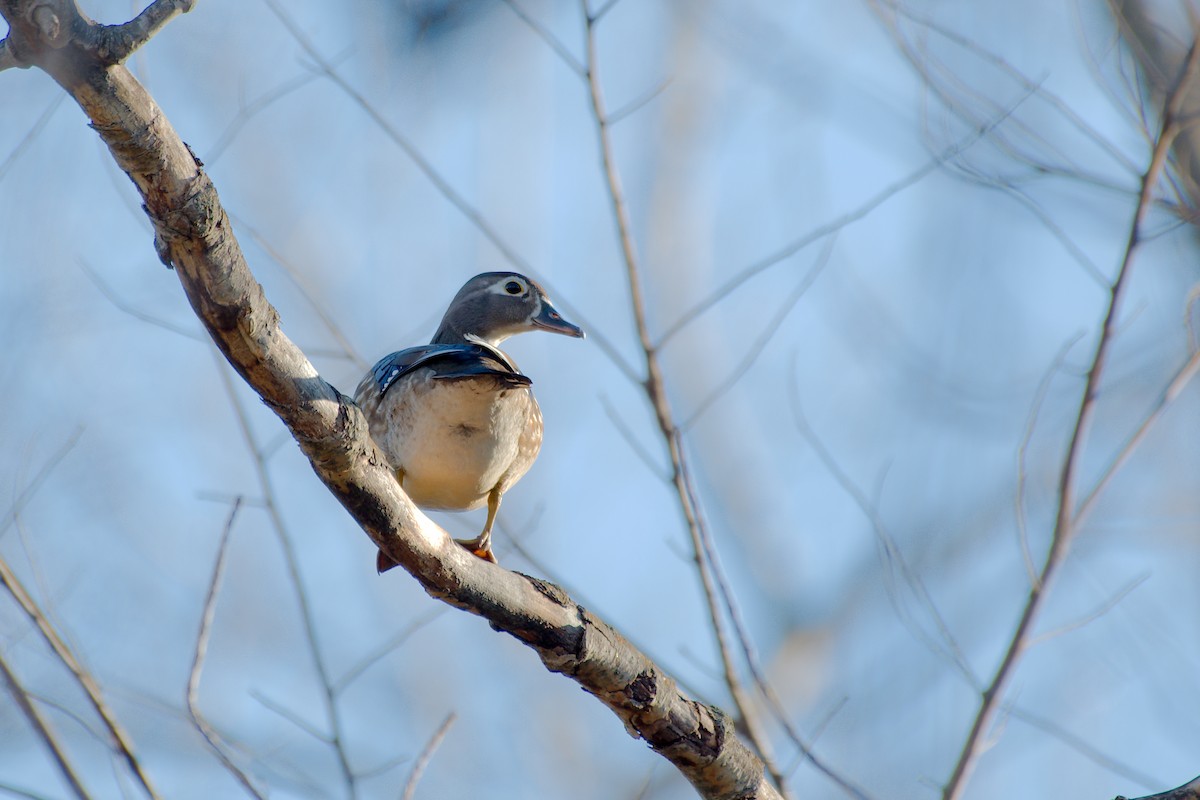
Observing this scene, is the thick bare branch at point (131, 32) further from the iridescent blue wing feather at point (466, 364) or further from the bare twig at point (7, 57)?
the iridescent blue wing feather at point (466, 364)

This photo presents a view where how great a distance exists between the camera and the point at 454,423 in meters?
4.30

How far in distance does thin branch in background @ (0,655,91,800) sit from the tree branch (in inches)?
37.6

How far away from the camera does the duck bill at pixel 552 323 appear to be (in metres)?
5.45

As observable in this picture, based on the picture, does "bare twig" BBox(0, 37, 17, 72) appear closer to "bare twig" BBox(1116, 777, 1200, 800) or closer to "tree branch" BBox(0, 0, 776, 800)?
"tree branch" BBox(0, 0, 776, 800)

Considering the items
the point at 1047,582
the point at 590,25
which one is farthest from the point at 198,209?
the point at 1047,582

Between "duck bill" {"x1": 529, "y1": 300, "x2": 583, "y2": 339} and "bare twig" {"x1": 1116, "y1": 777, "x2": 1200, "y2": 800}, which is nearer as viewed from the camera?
"bare twig" {"x1": 1116, "y1": 777, "x2": 1200, "y2": 800}

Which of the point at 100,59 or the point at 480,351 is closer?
the point at 100,59

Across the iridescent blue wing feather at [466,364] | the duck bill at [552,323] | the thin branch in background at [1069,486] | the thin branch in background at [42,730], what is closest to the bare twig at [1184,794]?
the thin branch in background at [1069,486]

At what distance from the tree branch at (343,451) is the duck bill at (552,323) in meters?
2.43

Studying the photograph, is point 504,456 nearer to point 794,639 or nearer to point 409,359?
point 409,359

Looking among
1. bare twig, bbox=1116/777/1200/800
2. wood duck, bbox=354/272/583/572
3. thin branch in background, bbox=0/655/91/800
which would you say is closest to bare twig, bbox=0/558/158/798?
thin branch in background, bbox=0/655/91/800

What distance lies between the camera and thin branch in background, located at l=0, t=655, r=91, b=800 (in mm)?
2887

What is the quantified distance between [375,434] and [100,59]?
108 inches

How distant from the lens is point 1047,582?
347 cm
